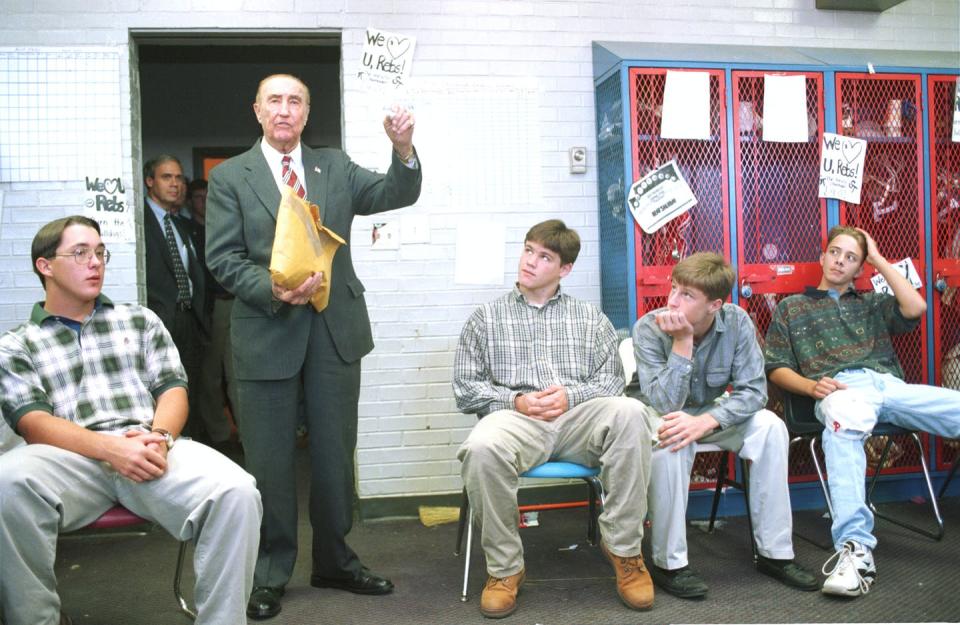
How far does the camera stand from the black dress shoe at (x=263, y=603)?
2.43 metres

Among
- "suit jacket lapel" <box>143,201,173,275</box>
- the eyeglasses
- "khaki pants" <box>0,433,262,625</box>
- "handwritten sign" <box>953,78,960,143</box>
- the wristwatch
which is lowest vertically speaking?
"khaki pants" <box>0,433,262,625</box>

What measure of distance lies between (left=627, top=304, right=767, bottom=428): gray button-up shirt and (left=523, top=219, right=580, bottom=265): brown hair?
1.16 feet

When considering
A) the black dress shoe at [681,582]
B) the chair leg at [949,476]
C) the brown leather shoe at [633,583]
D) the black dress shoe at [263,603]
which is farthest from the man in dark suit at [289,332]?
the chair leg at [949,476]

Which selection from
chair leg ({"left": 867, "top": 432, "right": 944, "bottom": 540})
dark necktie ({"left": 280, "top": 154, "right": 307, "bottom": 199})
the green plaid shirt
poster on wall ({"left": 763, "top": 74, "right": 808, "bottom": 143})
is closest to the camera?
the green plaid shirt

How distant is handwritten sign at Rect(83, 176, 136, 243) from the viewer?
3.35m

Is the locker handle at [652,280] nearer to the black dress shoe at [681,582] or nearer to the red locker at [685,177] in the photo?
the red locker at [685,177]

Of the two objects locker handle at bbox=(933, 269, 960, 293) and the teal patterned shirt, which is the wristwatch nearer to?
the teal patterned shirt

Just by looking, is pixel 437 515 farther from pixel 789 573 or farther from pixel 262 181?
pixel 262 181

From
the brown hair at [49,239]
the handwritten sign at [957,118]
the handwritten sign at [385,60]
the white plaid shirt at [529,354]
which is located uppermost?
the handwritten sign at [385,60]

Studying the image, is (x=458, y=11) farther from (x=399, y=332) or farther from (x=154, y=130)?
(x=154, y=130)

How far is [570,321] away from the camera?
2.82 m

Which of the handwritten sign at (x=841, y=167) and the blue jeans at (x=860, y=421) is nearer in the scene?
the blue jeans at (x=860, y=421)

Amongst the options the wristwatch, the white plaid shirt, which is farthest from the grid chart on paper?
the white plaid shirt

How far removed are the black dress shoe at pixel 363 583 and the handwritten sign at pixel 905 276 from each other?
243 centimetres
